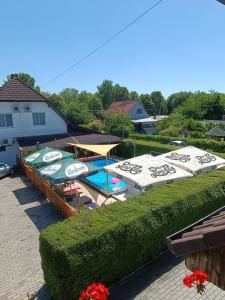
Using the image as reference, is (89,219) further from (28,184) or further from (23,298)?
(28,184)

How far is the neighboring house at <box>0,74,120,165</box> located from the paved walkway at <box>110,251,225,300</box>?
17214 millimetres

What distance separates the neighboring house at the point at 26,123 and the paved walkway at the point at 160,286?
56.5ft

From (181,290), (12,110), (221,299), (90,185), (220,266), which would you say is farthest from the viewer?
(12,110)

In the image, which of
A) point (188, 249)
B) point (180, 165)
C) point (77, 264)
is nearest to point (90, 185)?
point (180, 165)

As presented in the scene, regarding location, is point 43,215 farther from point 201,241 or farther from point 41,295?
point 201,241

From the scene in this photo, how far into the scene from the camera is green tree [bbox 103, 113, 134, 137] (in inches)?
1435

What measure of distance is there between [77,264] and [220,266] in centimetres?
492

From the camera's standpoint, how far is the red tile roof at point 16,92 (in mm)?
24706

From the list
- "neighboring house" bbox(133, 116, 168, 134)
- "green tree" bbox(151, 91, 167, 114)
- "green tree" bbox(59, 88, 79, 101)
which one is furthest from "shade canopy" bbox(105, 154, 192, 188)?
"green tree" bbox(151, 91, 167, 114)

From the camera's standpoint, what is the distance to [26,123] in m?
26.4

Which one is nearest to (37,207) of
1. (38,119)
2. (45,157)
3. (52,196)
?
(52,196)

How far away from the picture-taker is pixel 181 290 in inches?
321

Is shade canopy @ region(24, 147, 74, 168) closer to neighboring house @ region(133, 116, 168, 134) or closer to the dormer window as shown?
the dormer window

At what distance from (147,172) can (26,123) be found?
18000mm
